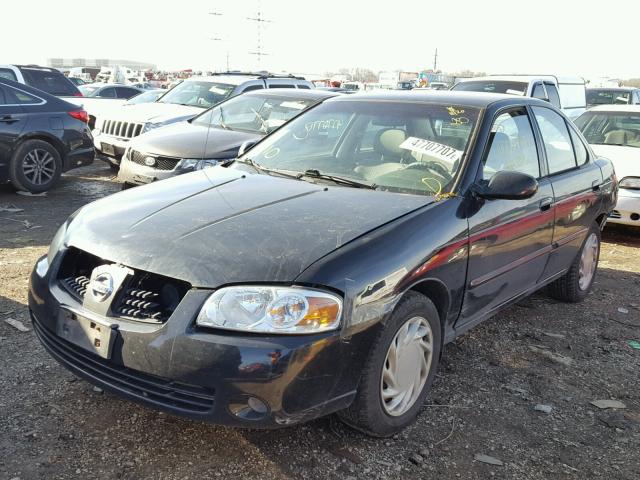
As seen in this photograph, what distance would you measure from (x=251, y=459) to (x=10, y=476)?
3.24ft

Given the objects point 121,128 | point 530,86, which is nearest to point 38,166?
point 121,128

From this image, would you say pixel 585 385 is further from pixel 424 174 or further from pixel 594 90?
pixel 594 90

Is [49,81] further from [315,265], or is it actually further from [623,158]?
[315,265]

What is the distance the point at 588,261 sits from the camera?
5215 millimetres

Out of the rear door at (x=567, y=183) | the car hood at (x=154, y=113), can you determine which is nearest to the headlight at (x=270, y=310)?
the rear door at (x=567, y=183)

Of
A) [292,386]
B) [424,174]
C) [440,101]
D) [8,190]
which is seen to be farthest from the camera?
[8,190]

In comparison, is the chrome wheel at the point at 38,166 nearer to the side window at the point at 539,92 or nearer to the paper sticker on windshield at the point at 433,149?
the paper sticker on windshield at the point at 433,149

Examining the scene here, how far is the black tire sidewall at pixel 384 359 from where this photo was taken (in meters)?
2.69

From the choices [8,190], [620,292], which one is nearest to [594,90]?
[620,292]

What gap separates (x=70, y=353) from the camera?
110 inches

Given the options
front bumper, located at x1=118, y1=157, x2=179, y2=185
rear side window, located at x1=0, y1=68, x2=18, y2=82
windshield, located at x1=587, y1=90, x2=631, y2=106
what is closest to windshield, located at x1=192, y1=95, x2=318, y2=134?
front bumper, located at x1=118, y1=157, x2=179, y2=185

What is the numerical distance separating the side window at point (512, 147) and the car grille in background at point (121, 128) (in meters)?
6.79

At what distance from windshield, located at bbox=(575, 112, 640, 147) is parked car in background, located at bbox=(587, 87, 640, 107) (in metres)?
8.69

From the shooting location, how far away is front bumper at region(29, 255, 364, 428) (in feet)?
7.84
